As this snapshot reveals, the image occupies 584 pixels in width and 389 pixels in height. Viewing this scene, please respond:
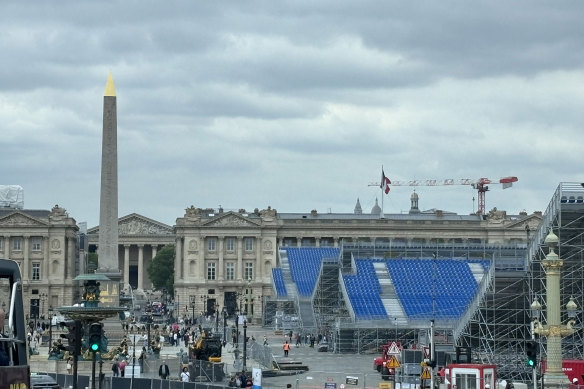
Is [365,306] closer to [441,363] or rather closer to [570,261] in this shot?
[441,363]

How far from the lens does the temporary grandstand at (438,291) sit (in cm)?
6044

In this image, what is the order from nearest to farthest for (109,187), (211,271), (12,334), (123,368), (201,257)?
(12,334), (123,368), (109,187), (201,257), (211,271)

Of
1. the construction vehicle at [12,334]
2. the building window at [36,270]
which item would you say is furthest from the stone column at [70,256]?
the construction vehicle at [12,334]

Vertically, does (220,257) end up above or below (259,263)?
A: above

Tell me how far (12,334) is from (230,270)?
164839 mm

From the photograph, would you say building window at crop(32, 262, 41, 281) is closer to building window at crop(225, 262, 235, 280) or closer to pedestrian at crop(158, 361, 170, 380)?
building window at crop(225, 262, 235, 280)

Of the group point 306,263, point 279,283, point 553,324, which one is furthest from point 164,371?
point 306,263

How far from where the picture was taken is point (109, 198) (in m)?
90.4

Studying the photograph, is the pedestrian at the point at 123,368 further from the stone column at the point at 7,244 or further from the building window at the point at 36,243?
the stone column at the point at 7,244

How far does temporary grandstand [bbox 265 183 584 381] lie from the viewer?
60438mm

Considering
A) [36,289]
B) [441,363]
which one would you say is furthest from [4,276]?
[36,289]

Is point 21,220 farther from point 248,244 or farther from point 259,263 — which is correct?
point 259,263

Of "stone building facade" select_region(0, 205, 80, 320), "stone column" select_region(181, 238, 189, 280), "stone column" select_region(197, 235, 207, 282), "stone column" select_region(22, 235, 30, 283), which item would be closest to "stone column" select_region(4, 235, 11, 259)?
"stone building facade" select_region(0, 205, 80, 320)

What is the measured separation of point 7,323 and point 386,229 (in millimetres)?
170384
